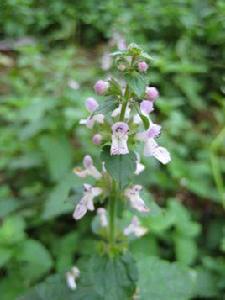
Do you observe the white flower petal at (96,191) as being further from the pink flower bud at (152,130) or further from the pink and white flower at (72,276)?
the pink and white flower at (72,276)

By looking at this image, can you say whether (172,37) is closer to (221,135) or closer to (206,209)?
(221,135)

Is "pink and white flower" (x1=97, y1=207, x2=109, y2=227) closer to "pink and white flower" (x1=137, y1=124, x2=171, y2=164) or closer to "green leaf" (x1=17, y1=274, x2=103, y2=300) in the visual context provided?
"green leaf" (x1=17, y1=274, x2=103, y2=300)

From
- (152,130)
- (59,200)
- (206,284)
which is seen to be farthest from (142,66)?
(206,284)

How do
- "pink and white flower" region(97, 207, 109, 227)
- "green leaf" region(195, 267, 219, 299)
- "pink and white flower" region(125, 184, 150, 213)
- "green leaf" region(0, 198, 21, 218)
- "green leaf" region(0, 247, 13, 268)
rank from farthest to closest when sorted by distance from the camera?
"green leaf" region(0, 198, 21, 218), "green leaf" region(195, 267, 219, 299), "green leaf" region(0, 247, 13, 268), "pink and white flower" region(97, 207, 109, 227), "pink and white flower" region(125, 184, 150, 213)

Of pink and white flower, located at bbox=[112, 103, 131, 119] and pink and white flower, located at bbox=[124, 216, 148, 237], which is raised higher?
pink and white flower, located at bbox=[112, 103, 131, 119]

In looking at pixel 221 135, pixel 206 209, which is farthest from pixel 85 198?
pixel 221 135

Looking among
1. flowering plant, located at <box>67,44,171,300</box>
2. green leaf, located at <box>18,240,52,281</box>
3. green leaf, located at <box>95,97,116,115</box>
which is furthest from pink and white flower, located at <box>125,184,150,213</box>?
green leaf, located at <box>18,240,52,281</box>

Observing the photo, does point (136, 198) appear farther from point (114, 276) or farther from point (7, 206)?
point (7, 206)
